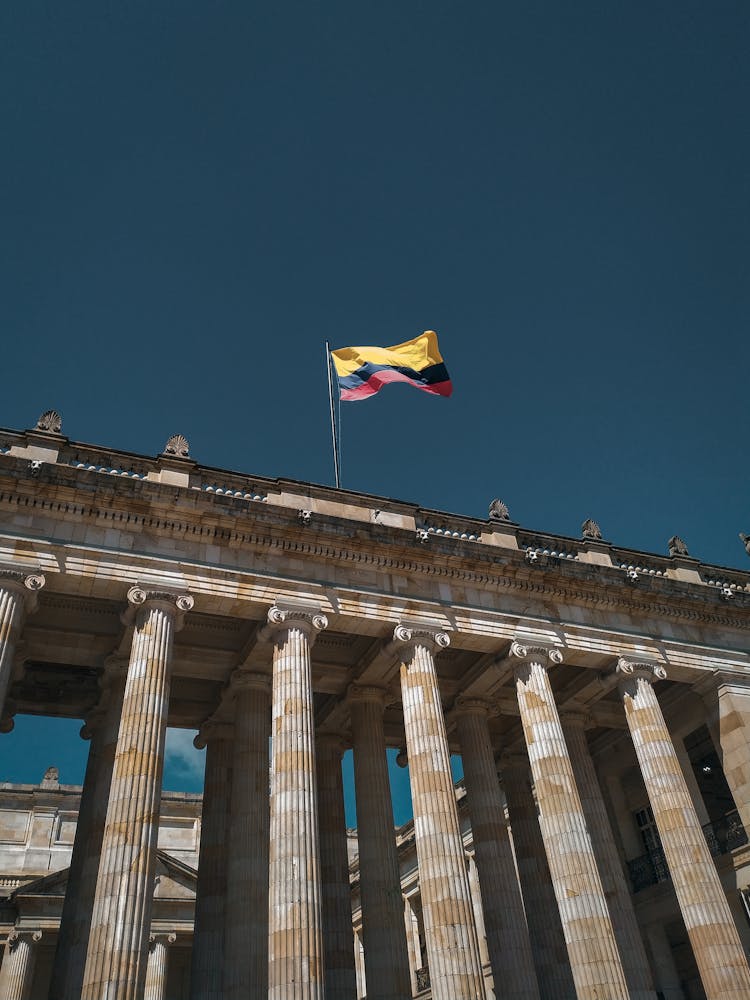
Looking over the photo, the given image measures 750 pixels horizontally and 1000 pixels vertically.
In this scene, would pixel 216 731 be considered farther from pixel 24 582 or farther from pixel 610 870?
pixel 610 870

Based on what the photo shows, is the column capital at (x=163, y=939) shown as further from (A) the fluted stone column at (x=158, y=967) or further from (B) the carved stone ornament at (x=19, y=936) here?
(B) the carved stone ornament at (x=19, y=936)

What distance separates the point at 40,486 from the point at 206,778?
1060 centimetres

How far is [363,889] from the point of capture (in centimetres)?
2206

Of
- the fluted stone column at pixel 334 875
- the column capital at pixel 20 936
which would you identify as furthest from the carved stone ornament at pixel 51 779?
the fluted stone column at pixel 334 875

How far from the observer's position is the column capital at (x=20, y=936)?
31.6 meters

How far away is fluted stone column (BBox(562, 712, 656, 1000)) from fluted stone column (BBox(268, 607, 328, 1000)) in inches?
426

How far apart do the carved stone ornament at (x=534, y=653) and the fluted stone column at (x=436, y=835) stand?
2188 mm

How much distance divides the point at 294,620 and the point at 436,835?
20.5 ft

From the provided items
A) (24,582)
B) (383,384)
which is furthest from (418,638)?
(24,582)

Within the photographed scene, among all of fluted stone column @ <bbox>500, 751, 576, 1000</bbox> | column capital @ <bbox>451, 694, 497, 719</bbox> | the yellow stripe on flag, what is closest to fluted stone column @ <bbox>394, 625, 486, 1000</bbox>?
column capital @ <bbox>451, 694, 497, 719</bbox>

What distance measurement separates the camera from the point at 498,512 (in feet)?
84.3

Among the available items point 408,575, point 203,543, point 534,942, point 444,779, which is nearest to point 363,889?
point 444,779

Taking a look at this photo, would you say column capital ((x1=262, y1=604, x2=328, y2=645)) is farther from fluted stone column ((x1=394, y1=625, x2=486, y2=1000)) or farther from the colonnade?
fluted stone column ((x1=394, y1=625, x2=486, y2=1000))

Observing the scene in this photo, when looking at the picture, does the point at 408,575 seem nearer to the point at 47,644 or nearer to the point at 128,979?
the point at 47,644
